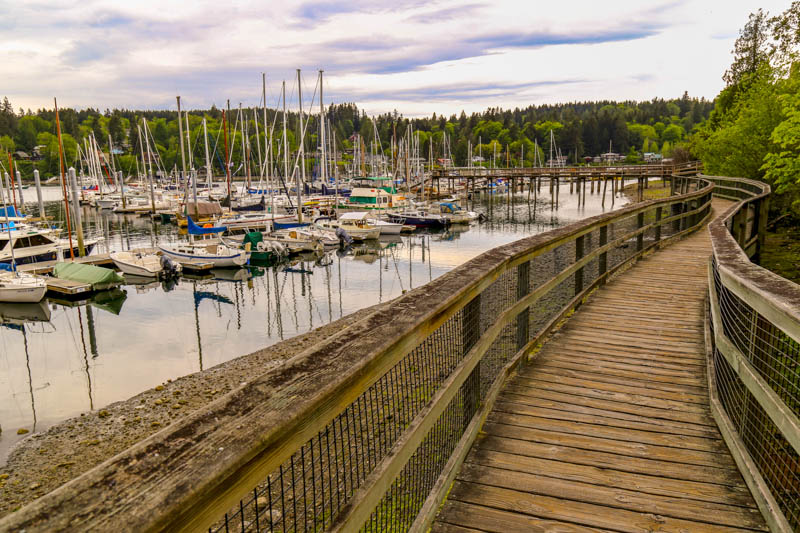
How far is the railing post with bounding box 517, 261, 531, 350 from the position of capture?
4.82 meters

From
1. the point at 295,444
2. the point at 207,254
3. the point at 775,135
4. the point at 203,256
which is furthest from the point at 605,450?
the point at 207,254

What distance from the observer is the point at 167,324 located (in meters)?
20.6

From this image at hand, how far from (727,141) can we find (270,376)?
3099 cm

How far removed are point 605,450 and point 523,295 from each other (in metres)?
1.54

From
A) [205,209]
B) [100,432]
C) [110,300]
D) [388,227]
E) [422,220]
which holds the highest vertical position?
[205,209]

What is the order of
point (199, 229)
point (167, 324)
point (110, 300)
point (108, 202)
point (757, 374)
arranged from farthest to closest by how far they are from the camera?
1. point (108, 202)
2. point (199, 229)
3. point (110, 300)
4. point (167, 324)
5. point (757, 374)

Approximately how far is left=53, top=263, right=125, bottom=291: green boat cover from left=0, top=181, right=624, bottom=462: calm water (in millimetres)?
614

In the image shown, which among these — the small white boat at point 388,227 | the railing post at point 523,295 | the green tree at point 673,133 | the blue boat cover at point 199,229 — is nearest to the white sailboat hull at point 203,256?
the blue boat cover at point 199,229

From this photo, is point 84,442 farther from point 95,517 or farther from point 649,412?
point 95,517

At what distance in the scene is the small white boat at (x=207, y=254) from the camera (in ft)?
97.0

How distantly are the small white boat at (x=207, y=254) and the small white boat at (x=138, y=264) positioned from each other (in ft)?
3.17

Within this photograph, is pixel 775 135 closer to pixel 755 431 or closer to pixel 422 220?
pixel 755 431

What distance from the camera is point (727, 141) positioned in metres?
27.1

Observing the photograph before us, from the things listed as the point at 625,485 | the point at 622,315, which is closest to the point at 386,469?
the point at 625,485
